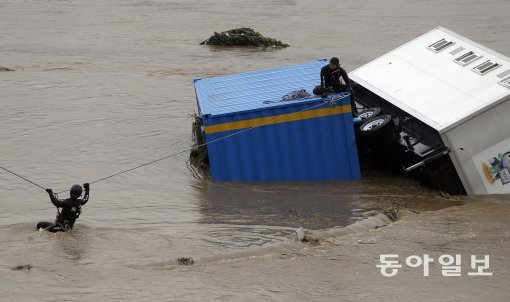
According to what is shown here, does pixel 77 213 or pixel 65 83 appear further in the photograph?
pixel 65 83

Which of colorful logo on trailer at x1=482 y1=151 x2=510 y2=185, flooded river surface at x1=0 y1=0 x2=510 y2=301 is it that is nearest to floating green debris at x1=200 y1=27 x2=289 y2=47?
flooded river surface at x1=0 y1=0 x2=510 y2=301

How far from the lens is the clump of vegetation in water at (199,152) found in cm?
1493

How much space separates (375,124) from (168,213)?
13.0 ft

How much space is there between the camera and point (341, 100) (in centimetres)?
1346

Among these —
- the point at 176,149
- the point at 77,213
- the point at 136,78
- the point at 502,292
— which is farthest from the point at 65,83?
the point at 502,292

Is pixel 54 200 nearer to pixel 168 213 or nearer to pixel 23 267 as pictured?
pixel 23 267

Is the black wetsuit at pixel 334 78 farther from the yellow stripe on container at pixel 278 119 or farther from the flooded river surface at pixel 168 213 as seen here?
the flooded river surface at pixel 168 213

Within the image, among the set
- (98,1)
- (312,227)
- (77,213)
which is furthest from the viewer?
(98,1)

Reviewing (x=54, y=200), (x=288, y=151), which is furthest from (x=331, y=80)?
(x=54, y=200)

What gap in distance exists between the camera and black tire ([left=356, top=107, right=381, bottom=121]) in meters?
14.5

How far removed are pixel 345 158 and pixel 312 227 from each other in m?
2.26

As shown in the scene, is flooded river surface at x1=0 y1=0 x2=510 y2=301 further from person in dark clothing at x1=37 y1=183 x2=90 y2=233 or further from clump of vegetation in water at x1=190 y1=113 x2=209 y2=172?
clump of vegetation in water at x1=190 y1=113 x2=209 y2=172

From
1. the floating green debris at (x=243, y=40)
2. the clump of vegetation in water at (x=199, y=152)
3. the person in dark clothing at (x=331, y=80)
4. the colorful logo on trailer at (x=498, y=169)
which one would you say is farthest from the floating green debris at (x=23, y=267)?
the floating green debris at (x=243, y=40)

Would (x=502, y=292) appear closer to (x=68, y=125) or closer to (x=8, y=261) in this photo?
(x=8, y=261)
